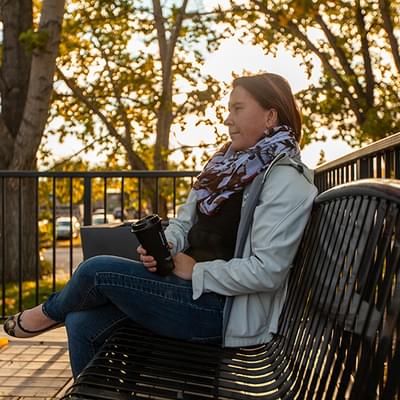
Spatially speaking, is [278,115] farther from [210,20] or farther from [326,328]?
[210,20]

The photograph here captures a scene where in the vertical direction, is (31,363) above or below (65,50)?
below

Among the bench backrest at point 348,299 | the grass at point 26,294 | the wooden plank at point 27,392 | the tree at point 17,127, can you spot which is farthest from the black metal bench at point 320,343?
the tree at point 17,127

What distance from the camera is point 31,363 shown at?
4.29 m

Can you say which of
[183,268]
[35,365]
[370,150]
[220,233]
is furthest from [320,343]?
[35,365]

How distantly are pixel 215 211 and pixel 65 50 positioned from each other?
15.5 meters

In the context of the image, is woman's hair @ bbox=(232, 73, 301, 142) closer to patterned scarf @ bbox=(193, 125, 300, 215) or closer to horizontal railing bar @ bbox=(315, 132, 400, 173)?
patterned scarf @ bbox=(193, 125, 300, 215)

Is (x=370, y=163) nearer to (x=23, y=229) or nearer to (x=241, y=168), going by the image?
(x=241, y=168)

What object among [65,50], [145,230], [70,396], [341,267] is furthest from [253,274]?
[65,50]

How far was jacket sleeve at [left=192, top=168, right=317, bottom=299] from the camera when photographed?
2.58 metres

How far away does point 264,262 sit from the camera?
8.45 ft

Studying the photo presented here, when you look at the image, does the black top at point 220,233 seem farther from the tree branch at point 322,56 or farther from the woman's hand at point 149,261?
the tree branch at point 322,56

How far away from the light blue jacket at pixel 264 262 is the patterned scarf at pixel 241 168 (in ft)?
0.25

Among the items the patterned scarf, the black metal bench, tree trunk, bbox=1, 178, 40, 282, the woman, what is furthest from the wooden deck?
tree trunk, bbox=1, 178, 40, 282

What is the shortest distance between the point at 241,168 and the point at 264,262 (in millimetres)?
455
